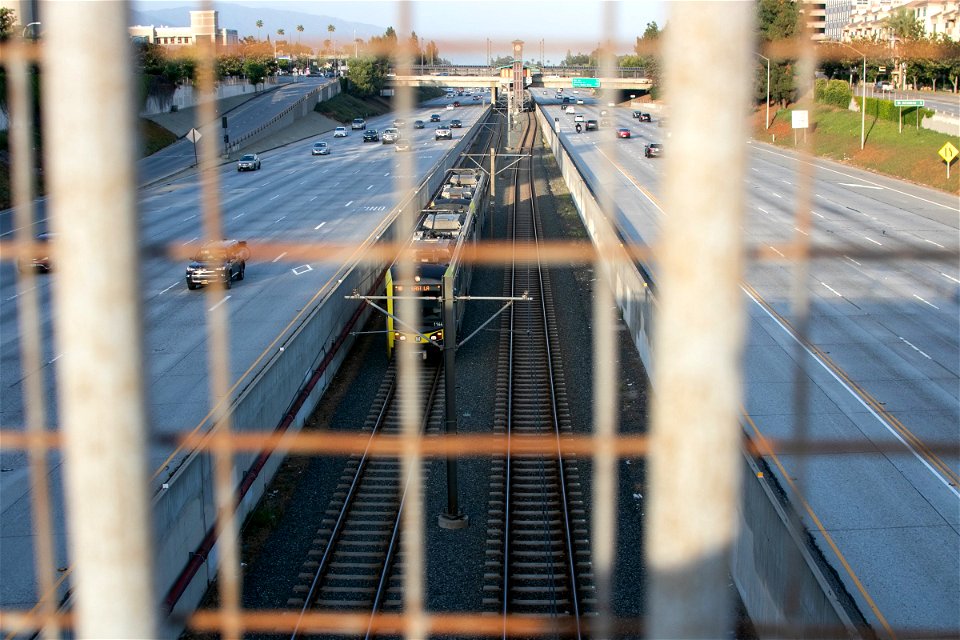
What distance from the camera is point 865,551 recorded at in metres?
6.79

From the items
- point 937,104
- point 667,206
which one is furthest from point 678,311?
point 937,104

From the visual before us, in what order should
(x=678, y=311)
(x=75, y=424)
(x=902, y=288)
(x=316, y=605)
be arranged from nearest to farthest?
(x=678, y=311) → (x=75, y=424) → (x=316, y=605) → (x=902, y=288)

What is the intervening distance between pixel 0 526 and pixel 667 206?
694 cm

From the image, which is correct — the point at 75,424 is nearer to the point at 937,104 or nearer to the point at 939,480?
the point at 939,480

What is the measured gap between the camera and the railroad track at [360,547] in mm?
6421

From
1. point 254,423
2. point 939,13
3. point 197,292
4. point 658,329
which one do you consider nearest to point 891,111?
point 939,13

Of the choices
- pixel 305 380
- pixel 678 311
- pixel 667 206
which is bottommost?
pixel 305 380

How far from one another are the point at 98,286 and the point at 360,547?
604 centimetres

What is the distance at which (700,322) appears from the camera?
4.07ft

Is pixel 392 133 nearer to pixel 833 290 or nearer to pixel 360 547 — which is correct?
pixel 360 547

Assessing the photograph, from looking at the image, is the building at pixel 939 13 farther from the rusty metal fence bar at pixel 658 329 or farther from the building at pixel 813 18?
the rusty metal fence bar at pixel 658 329

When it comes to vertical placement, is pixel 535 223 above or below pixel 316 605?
above

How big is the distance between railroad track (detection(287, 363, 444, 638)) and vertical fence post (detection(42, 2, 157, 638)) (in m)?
4.29

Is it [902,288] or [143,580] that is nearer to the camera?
[143,580]
